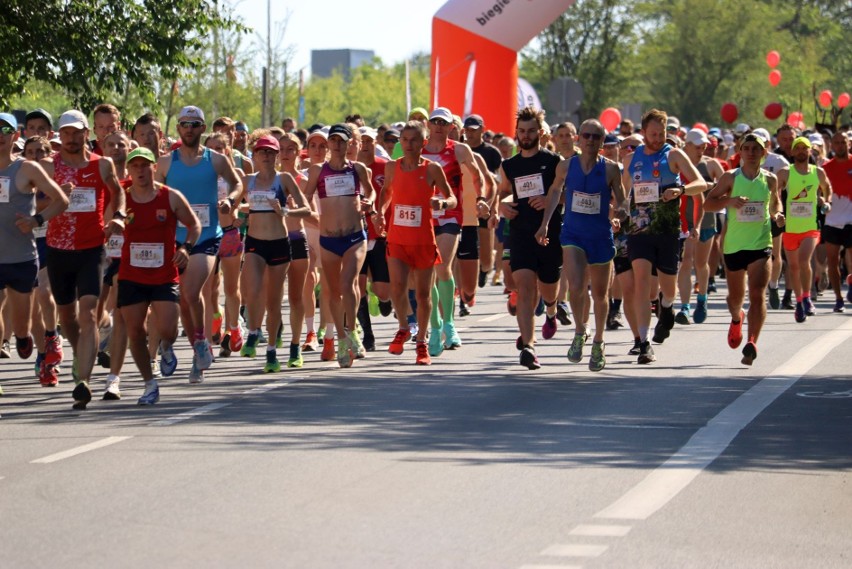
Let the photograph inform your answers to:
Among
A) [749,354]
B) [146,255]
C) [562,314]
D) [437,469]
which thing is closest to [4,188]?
[146,255]

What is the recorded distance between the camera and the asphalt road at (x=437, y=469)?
25.6 feet

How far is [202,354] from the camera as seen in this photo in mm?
14047

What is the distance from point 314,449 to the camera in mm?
10469

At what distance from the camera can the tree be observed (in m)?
22.1

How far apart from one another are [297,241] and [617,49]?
57.9 metres

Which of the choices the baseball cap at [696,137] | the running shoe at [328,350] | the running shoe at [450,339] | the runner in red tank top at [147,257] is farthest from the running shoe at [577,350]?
the baseball cap at [696,137]

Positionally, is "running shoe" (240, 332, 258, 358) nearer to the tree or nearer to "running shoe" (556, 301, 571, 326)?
"running shoe" (556, 301, 571, 326)

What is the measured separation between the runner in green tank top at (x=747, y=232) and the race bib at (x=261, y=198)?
3527 millimetres

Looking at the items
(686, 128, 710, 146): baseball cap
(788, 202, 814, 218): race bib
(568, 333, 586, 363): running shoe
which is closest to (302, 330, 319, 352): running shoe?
(568, 333, 586, 363): running shoe

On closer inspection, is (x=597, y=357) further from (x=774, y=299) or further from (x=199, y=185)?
(x=774, y=299)

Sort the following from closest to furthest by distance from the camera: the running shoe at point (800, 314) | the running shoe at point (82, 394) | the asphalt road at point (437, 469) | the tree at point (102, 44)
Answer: the asphalt road at point (437, 469)
the running shoe at point (82, 394)
the running shoe at point (800, 314)
the tree at point (102, 44)

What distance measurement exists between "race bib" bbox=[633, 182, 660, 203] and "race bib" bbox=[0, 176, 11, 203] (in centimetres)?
529

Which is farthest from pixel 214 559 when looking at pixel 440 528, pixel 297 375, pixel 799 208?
pixel 799 208

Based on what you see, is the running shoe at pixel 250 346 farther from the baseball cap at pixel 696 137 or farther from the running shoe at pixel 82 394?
the baseball cap at pixel 696 137
